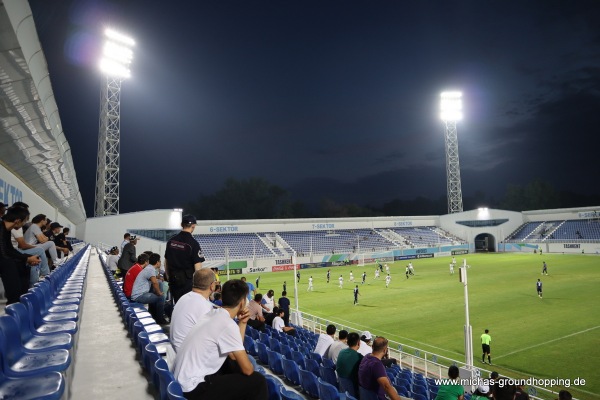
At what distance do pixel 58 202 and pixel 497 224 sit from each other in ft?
229

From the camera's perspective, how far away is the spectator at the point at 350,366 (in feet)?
20.9

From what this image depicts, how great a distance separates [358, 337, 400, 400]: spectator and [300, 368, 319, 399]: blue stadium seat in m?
0.73

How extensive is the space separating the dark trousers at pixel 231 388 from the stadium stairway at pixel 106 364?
880 mm

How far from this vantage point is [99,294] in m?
10.2

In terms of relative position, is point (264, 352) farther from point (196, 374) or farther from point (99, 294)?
point (196, 374)

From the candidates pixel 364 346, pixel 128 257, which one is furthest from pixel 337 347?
pixel 128 257

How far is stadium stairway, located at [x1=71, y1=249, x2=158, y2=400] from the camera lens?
3824 millimetres

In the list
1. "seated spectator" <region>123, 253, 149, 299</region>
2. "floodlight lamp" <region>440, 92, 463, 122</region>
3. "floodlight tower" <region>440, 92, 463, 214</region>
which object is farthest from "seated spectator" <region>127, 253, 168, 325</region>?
"floodlight lamp" <region>440, 92, 463, 122</region>

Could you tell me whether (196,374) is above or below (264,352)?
above

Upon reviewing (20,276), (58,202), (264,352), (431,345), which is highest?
(58,202)

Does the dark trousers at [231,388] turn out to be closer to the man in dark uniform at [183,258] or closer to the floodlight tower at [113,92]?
the man in dark uniform at [183,258]

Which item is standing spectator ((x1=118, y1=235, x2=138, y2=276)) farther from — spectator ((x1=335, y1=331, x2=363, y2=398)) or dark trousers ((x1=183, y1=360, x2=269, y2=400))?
dark trousers ((x1=183, y1=360, x2=269, y2=400))

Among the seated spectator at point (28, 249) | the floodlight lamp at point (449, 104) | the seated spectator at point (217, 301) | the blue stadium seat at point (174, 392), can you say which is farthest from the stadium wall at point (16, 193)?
the floodlight lamp at point (449, 104)

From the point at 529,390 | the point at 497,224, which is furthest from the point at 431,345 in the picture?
the point at 497,224
